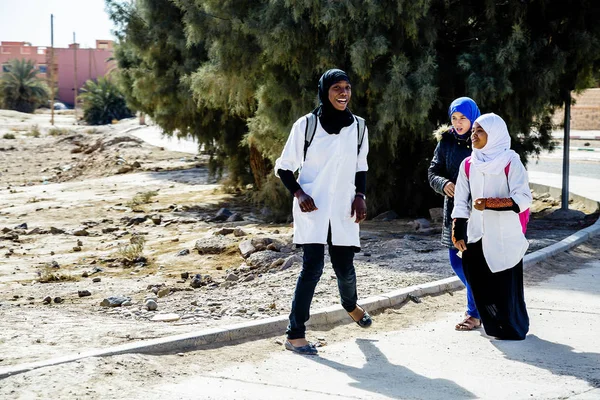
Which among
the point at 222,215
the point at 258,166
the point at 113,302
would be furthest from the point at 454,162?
the point at 258,166

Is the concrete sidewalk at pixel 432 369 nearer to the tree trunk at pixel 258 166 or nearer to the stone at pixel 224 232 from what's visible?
the stone at pixel 224 232

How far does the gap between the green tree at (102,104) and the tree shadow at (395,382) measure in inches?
1924

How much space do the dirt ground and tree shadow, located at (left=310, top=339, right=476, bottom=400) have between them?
79cm

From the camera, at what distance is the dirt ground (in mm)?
6383

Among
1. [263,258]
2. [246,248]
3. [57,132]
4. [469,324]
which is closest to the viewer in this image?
[469,324]

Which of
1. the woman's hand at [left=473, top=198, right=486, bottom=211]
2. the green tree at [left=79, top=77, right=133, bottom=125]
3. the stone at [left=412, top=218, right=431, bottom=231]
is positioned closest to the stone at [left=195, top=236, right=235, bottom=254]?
the stone at [left=412, top=218, right=431, bottom=231]

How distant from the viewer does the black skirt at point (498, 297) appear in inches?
251

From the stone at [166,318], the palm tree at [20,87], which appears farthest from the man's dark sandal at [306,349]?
the palm tree at [20,87]

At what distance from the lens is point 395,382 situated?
5.44 meters

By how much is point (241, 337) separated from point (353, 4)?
22.2ft

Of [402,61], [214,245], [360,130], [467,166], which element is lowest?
[214,245]

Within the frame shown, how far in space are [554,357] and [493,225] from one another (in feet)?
A: 3.33

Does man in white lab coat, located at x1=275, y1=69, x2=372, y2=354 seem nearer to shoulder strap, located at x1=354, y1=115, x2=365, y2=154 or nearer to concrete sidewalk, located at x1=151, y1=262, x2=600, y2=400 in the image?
shoulder strap, located at x1=354, y1=115, x2=365, y2=154

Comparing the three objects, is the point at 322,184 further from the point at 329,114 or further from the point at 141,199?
the point at 141,199
